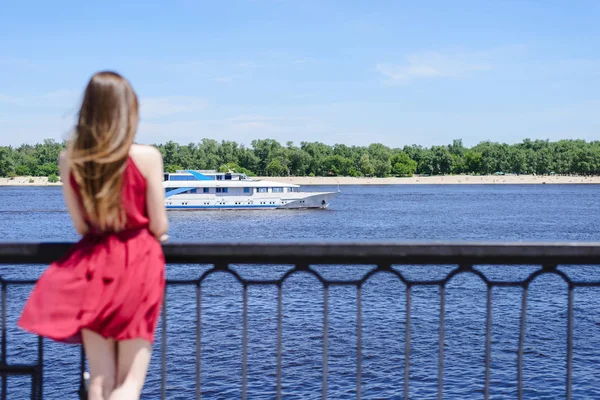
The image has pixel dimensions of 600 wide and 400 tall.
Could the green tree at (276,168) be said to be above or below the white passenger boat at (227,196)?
above

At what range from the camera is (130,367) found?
293 centimetres

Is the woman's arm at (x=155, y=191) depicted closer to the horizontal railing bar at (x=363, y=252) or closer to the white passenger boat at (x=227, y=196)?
the horizontal railing bar at (x=363, y=252)

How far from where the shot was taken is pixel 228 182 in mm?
90438

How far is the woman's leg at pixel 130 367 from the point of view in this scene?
2893 millimetres

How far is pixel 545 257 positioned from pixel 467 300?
26073mm

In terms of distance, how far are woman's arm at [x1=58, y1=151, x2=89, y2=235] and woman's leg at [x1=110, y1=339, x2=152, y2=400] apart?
515mm

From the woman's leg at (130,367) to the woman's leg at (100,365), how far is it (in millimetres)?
33

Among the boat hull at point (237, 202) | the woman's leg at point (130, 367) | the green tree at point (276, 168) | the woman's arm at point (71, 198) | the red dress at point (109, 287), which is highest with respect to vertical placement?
the green tree at point (276, 168)

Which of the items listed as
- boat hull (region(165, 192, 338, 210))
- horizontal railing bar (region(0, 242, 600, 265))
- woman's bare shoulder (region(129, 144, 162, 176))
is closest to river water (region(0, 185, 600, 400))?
horizontal railing bar (region(0, 242, 600, 265))

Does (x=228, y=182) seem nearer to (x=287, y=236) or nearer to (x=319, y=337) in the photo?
(x=287, y=236)

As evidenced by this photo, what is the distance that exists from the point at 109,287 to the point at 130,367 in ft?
1.25

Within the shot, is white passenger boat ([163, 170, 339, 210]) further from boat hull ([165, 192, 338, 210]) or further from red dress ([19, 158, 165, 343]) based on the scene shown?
red dress ([19, 158, 165, 343])

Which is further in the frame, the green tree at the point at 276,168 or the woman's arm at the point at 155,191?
the green tree at the point at 276,168

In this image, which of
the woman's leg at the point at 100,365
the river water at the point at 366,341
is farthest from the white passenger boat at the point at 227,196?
the woman's leg at the point at 100,365
